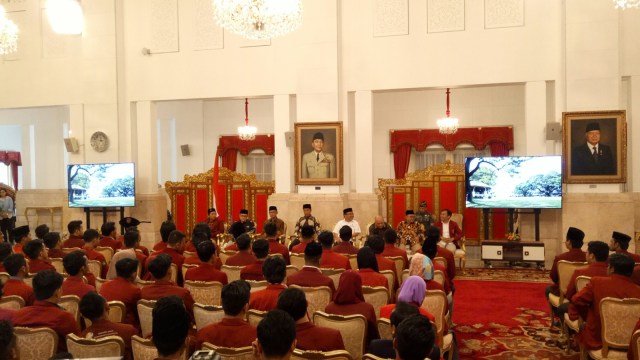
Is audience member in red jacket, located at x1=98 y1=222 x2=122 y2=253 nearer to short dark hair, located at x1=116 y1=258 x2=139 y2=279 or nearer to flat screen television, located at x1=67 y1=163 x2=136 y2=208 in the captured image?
short dark hair, located at x1=116 y1=258 x2=139 y2=279

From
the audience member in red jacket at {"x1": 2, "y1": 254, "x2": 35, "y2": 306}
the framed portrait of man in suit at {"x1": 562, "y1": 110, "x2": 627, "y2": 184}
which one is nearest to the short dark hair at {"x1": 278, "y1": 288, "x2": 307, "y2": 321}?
the audience member in red jacket at {"x1": 2, "y1": 254, "x2": 35, "y2": 306}

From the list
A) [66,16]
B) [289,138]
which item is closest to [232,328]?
Result: [289,138]

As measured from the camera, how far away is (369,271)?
17.6 feet

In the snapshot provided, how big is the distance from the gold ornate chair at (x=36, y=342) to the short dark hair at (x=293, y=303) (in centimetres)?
158

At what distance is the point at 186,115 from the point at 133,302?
14.3 m

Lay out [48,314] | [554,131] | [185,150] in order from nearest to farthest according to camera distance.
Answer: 1. [48,314]
2. [554,131]
3. [185,150]

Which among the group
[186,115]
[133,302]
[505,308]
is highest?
[186,115]

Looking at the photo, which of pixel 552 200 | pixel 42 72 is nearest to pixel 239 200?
pixel 42 72

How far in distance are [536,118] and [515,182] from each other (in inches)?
54.1

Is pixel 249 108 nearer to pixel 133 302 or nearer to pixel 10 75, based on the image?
pixel 10 75

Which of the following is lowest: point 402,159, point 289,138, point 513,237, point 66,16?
point 513,237

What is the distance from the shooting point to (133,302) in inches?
190

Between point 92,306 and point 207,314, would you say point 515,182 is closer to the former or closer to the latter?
point 207,314

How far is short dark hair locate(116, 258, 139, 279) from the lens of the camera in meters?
4.87
